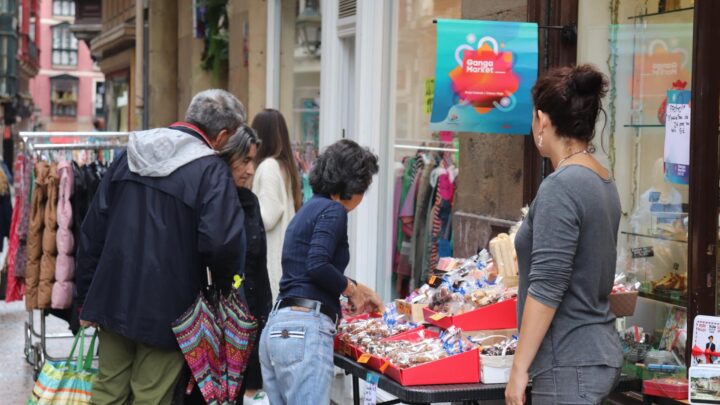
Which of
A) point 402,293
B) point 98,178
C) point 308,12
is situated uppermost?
point 308,12

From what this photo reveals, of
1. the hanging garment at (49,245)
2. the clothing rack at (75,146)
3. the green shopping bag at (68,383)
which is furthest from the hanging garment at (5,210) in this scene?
the green shopping bag at (68,383)

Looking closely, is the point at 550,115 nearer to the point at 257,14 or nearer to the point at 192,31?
the point at 257,14

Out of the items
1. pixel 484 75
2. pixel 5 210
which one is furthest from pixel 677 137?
pixel 5 210

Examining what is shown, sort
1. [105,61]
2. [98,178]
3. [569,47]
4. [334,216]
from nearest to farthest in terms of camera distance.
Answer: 1. [334,216]
2. [569,47]
3. [98,178]
4. [105,61]

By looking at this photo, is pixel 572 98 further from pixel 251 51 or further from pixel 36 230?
pixel 251 51

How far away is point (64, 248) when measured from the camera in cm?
792

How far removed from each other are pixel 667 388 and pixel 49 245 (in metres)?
5.07

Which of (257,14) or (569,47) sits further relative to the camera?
(257,14)

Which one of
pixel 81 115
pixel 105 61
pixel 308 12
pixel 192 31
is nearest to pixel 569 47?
pixel 308 12

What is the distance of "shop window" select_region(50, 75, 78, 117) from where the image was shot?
80.1 meters

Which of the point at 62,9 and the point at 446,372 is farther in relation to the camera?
the point at 62,9

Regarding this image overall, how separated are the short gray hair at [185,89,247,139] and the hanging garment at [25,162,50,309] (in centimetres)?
327

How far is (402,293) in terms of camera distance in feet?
27.1

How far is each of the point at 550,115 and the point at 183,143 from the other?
1.82 metres
